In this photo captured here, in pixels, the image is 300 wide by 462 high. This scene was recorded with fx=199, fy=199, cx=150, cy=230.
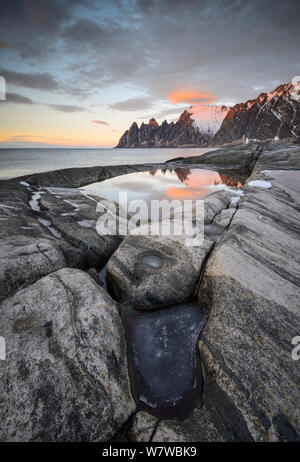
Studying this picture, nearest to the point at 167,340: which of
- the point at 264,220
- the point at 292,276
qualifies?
the point at 292,276

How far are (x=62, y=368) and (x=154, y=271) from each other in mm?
2991

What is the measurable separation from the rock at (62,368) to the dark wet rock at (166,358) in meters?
0.30

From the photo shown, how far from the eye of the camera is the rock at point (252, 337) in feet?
9.16

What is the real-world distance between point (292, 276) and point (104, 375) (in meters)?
5.07

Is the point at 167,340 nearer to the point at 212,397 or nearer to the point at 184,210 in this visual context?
the point at 212,397

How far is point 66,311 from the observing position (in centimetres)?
380

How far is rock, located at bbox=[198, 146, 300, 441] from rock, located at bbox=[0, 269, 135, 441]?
152 centimetres

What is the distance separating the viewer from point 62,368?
3.05m

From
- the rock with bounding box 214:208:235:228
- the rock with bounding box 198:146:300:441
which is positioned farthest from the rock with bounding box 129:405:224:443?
A: the rock with bounding box 214:208:235:228
